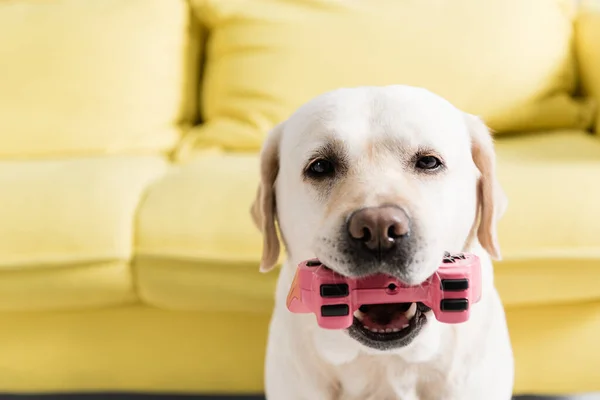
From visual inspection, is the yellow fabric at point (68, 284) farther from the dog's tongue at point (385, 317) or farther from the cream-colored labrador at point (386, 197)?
the dog's tongue at point (385, 317)

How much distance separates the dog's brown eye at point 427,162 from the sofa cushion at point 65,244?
2.70 feet

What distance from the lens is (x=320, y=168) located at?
4.03 feet

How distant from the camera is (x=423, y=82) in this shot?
2.12 m

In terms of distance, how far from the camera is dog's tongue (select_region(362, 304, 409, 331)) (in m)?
1.12

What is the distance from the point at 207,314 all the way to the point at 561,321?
3.29 ft

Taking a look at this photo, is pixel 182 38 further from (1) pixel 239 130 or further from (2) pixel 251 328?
(2) pixel 251 328

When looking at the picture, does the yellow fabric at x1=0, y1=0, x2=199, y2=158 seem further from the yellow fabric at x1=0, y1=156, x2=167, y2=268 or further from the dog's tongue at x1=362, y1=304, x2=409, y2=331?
the dog's tongue at x1=362, y1=304, x2=409, y2=331

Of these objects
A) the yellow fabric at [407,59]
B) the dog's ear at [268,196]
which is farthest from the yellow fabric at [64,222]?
the yellow fabric at [407,59]

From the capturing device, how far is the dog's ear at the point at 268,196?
4.48ft

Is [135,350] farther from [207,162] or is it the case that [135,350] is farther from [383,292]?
[383,292]

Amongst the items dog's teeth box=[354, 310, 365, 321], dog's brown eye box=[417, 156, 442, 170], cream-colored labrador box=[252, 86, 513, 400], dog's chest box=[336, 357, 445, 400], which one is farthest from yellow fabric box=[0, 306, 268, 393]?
dog's brown eye box=[417, 156, 442, 170]

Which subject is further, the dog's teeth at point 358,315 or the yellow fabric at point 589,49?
the yellow fabric at point 589,49

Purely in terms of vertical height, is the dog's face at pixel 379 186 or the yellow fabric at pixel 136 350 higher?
the dog's face at pixel 379 186

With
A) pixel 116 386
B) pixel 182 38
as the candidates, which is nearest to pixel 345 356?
pixel 116 386
